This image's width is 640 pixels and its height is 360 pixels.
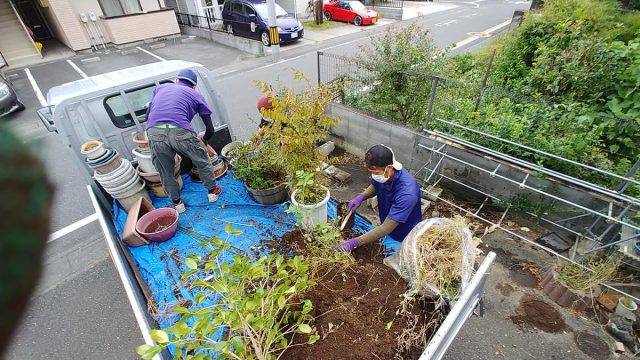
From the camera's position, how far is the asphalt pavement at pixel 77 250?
120 inches

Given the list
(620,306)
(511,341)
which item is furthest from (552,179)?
(511,341)

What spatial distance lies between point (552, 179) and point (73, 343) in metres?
5.82

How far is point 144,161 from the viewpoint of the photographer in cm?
407

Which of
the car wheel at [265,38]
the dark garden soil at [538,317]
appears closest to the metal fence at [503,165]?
the dark garden soil at [538,317]

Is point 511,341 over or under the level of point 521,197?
under

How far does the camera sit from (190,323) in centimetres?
257

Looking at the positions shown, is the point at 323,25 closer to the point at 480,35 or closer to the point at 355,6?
the point at 355,6

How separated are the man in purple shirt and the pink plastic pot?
0.25 meters

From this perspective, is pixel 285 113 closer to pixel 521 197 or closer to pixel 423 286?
pixel 423 286

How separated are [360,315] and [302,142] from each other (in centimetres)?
190

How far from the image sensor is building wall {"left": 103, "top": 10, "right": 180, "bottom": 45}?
46.3ft

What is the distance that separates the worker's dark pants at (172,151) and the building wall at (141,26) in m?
14.6

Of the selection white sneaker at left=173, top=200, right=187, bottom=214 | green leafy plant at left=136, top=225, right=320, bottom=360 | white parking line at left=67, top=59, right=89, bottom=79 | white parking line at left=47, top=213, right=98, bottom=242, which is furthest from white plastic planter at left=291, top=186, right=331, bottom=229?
white parking line at left=67, top=59, right=89, bottom=79

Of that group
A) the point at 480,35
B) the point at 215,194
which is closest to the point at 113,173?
the point at 215,194
